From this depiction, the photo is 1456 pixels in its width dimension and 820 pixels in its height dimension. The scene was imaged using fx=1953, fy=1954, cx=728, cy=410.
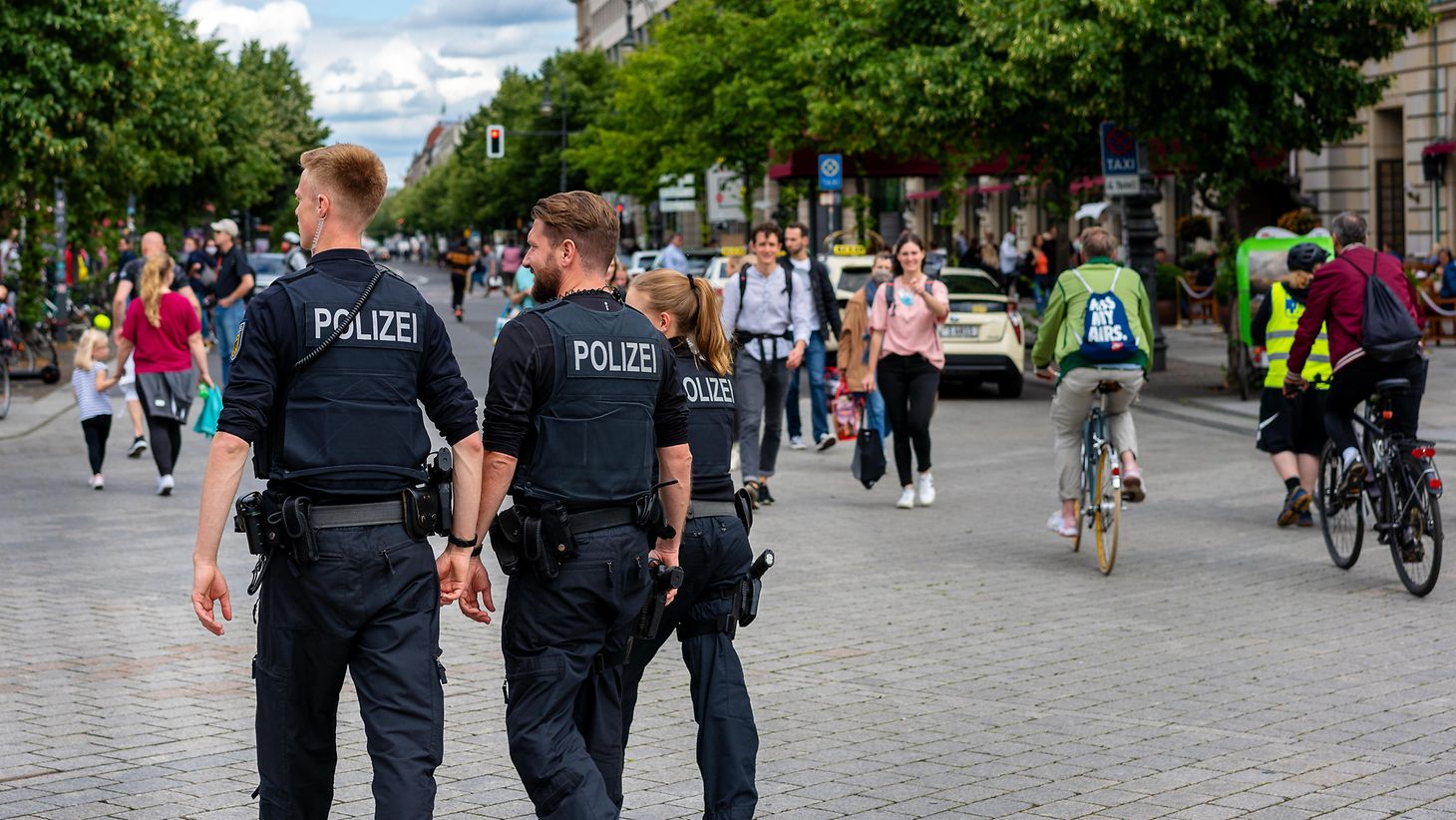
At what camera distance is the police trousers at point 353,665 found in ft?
13.5

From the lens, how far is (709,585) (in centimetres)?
506

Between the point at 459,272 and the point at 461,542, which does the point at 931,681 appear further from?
the point at 459,272

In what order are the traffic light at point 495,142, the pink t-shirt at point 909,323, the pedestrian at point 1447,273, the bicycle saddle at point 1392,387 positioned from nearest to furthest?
the bicycle saddle at point 1392,387
the pink t-shirt at point 909,323
the pedestrian at point 1447,273
the traffic light at point 495,142

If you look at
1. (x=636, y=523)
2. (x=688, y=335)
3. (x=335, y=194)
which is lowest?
(x=636, y=523)

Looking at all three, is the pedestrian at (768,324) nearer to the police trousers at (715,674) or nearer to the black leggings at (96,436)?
the black leggings at (96,436)

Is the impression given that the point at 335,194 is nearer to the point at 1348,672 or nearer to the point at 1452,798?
the point at 1452,798

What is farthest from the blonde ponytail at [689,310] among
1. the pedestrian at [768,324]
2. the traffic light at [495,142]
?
the traffic light at [495,142]

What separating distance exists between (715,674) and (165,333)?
9.02 meters

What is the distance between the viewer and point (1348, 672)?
287 inches

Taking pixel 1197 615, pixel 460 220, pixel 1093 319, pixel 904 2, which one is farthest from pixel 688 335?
pixel 460 220

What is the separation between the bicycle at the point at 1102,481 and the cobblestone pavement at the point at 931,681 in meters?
0.19

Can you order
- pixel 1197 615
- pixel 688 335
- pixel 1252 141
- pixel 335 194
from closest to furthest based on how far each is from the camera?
pixel 335 194, pixel 688 335, pixel 1197 615, pixel 1252 141

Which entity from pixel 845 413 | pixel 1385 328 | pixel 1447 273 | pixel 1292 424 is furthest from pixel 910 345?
pixel 1447 273

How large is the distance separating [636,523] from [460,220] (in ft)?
398
